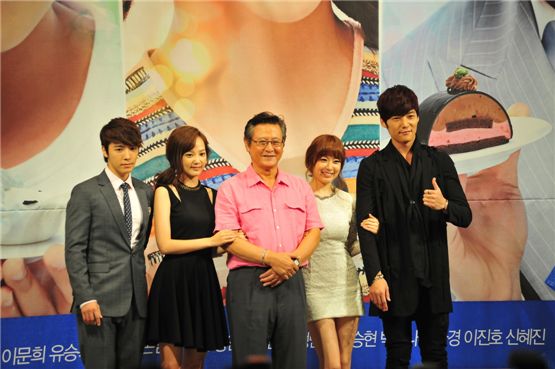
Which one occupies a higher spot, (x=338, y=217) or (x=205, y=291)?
(x=338, y=217)

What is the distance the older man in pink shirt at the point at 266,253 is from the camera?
3.24m

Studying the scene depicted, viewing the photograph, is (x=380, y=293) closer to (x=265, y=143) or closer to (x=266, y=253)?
(x=266, y=253)

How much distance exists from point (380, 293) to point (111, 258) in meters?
1.21

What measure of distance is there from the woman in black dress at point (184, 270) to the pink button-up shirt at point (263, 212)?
16 centimetres

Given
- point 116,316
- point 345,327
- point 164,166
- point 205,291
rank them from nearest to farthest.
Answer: point 116,316
point 205,291
point 345,327
point 164,166

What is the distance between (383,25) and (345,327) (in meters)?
2.10

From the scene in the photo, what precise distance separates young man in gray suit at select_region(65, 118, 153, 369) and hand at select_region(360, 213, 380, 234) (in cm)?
102

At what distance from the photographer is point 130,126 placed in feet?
11.1

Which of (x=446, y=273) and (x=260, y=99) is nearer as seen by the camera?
(x=446, y=273)

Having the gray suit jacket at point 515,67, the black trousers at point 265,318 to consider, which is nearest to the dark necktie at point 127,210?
the black trousers at point 265,318

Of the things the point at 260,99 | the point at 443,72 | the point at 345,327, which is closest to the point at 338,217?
the point at 345,327

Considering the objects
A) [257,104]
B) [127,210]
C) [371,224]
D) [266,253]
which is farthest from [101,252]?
[257,104]

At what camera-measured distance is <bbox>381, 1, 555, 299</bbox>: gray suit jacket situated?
4.93 m

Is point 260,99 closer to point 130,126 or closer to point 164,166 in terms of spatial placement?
point 164,166
